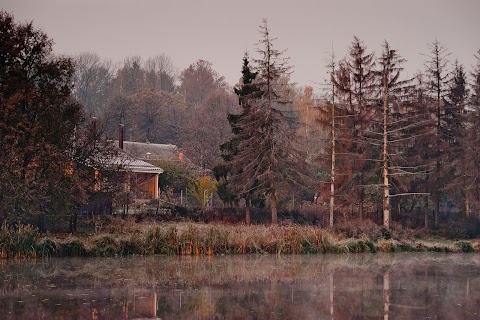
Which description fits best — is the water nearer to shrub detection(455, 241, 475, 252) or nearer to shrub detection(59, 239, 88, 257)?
shrub detection(59, 239, 88, 257)

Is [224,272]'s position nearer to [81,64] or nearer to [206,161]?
[206,161]

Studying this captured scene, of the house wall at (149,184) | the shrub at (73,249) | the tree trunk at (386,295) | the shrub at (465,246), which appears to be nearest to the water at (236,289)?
the tree trunk at (386,295)

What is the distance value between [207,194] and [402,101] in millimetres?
14802

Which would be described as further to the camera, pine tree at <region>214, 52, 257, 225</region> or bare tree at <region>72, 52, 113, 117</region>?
bare tree at <region>72, 52, 113, 117</region>

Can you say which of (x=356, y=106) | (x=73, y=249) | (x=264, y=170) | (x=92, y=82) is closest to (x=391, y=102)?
(x=356, y=106)

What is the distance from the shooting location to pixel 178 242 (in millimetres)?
29312

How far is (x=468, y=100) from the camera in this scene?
49844mm

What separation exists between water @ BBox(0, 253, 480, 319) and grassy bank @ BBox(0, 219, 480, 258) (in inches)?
50.5

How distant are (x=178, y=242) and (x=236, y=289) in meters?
10.5

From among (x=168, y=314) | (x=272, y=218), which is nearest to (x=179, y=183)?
(x=272, y=218)

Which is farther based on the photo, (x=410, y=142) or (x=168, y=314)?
(x=410, y=142)

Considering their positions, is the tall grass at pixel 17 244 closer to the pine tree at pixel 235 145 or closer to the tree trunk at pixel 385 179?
the pine tree at pixel 235 145

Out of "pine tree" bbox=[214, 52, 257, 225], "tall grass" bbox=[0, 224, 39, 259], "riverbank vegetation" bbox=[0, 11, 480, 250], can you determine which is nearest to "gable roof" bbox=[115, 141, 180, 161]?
"riverbank vegetation" bbox=[0, 11, 480, 250]

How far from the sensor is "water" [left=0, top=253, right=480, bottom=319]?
15336 mm
